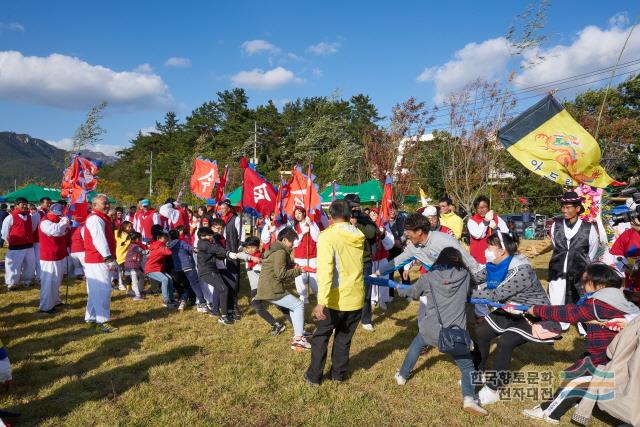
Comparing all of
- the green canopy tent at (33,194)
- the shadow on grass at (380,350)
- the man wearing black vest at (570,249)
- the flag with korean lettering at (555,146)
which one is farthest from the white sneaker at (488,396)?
the green canopy tent at (33,194)

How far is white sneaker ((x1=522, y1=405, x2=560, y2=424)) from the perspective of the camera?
13.5 feet

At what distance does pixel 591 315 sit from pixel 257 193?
20.9 feet

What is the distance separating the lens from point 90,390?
4.79 m

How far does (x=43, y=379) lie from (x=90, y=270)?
213cm

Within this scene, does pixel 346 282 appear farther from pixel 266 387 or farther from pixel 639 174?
pixel 639 174

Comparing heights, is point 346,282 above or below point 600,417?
above

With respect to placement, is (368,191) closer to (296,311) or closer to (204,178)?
(204,178)

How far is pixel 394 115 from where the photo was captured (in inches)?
1105

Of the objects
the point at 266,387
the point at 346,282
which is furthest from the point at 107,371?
the point at 346,282

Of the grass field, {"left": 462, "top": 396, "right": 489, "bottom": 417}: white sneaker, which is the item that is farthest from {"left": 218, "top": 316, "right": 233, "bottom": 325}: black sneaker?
{"left": 462, "top": 396, "right": 489, "bottom": 417}: white sneaker

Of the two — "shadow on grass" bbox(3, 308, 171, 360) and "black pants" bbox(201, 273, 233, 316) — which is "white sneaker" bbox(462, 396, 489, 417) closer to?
"black pants" bbox(201, 273, 233, 316)

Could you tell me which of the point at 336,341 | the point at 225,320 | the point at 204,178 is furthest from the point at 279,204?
the point at 336,341

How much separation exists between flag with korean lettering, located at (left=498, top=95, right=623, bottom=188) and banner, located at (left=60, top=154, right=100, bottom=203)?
762 cm

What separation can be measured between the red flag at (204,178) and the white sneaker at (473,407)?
27.7ft
